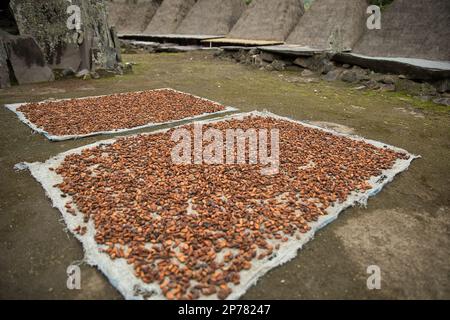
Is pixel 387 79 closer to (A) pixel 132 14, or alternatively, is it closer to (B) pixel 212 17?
(B) pixel 212 17

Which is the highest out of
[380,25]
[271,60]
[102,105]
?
[380,25]

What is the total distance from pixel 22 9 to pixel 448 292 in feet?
29.3

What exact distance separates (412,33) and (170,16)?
11495 millimetres

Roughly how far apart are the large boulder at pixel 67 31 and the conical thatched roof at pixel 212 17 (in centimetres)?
679

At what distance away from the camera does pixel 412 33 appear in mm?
8047

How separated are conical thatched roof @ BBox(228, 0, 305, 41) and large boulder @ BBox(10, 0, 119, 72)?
585 centimetres

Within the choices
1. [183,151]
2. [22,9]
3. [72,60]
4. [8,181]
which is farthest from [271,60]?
[8,181]

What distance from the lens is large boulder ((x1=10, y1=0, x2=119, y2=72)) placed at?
7332 millimetres

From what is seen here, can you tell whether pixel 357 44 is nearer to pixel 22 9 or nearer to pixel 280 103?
pixel 280 103

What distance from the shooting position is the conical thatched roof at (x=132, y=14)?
17.4 meters

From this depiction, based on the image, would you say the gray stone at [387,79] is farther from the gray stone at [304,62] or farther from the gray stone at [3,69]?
the gray stone at [3,69]

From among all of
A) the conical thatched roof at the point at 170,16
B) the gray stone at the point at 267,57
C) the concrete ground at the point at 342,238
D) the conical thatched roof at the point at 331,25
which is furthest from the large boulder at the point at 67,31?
the conical thatched roof at the point at 170,16

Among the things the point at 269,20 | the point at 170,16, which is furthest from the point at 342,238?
the point at 170,16

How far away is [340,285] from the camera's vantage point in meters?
1.99
